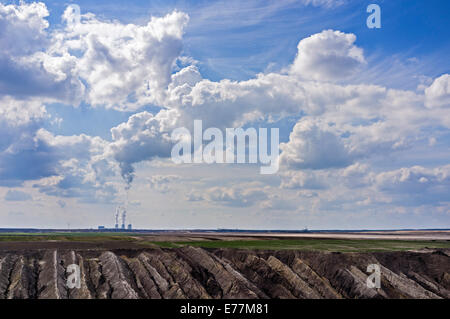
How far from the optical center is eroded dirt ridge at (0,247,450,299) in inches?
2633

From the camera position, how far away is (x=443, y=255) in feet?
311

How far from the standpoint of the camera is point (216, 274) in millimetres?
75625

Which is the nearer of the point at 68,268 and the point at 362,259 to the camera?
the point at 68,268

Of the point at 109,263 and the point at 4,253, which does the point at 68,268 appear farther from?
the point at 4,253

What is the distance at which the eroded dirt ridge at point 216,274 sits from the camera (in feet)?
219

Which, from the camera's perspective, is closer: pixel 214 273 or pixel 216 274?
pixel 216 274

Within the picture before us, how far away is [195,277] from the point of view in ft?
243
